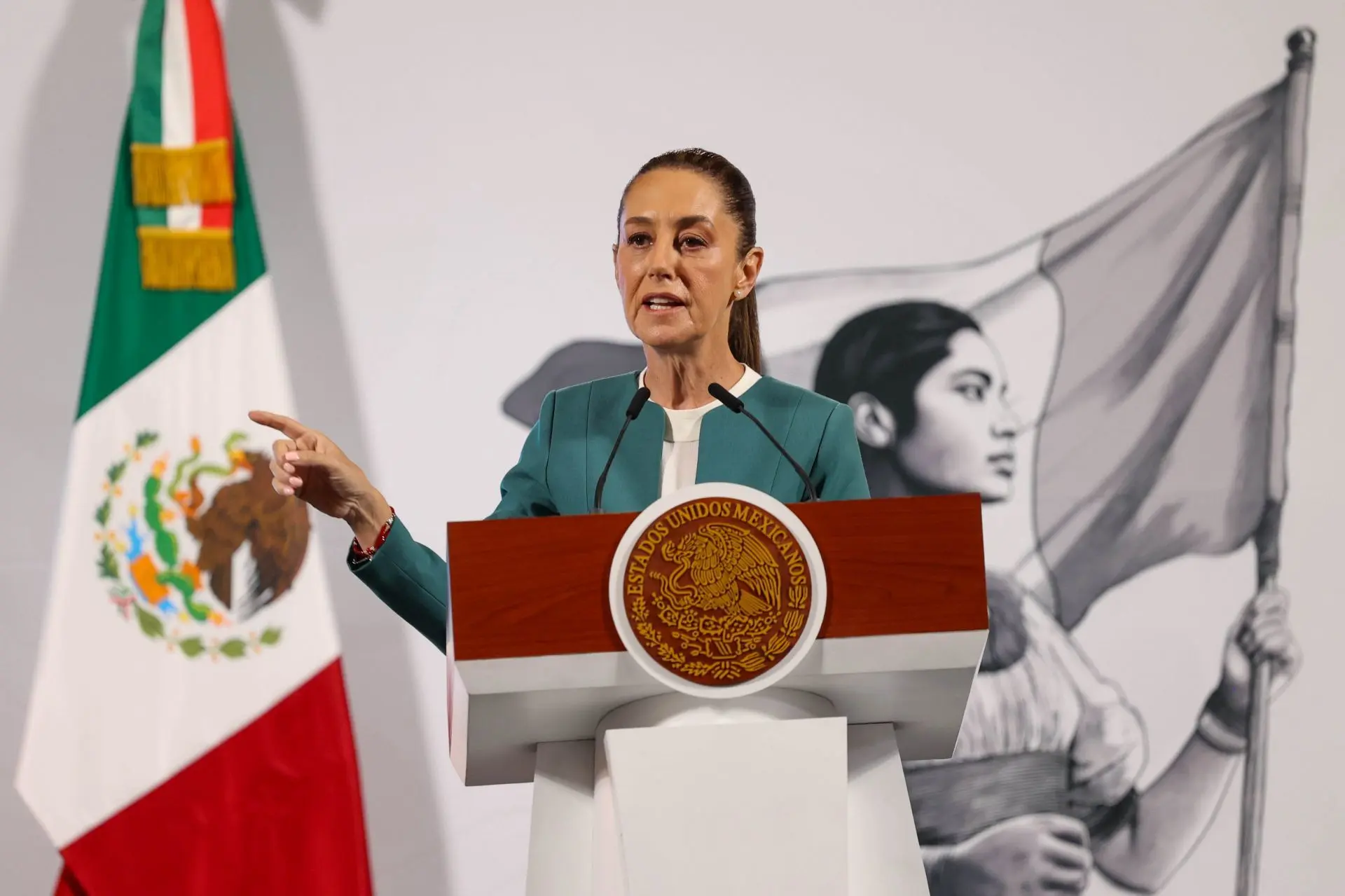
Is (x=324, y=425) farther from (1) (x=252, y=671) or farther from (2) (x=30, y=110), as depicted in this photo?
(2) (x=30, y=110)

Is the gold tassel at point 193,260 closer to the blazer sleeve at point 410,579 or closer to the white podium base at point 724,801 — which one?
the blazer sleeve at point 410,579

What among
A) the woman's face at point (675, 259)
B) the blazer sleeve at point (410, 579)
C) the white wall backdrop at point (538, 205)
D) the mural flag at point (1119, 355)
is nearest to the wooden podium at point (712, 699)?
the blazer sleeve at point (410, 579)

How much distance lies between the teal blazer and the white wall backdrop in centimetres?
118

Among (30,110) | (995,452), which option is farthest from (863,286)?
(30,110)

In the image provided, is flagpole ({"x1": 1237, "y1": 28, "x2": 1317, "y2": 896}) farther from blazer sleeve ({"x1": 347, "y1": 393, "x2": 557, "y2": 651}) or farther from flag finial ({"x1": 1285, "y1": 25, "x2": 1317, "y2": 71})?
blazer sleeve ({"x1": 347, "y1": 393, "x2": 557, "y2": 651})

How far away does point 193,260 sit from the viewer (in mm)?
2982

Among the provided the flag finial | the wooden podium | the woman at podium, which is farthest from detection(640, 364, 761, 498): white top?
the flag finial

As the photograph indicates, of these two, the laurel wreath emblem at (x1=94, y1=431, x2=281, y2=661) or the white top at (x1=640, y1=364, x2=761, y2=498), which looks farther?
the laurel wreath emblem at (x1=94, y1=431, x2=281, y2=661)

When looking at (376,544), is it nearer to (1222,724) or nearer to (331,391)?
(331,391)

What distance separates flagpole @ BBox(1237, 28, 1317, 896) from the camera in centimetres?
313

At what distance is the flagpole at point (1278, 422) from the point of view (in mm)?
3131

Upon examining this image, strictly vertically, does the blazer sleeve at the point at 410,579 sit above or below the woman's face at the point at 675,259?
below

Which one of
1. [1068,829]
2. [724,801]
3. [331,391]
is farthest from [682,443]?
[1068,829]

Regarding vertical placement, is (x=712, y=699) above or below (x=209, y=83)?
below
